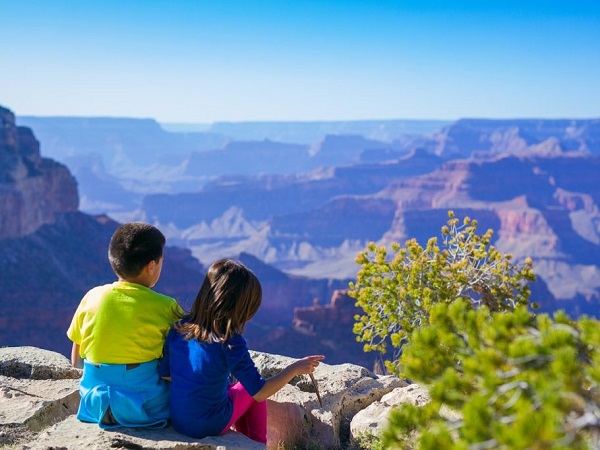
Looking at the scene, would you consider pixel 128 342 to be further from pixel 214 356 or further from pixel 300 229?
pixel 300 229

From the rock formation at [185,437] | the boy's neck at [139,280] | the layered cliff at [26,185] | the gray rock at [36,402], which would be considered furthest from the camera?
the layered cliff at [26,185]

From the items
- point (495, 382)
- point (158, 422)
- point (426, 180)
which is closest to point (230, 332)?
point (158, 422)

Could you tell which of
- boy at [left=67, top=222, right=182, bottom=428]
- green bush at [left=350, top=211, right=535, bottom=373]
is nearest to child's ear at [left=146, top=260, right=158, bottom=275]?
boy at [left=67, top=222, right=182, bottom=428]

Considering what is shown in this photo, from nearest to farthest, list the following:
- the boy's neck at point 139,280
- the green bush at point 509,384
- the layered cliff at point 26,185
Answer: the green bush at point 509,384 → the boy's neck at point 139,280 → the layered cliff at point 26,185

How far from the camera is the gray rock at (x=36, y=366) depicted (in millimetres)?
5371

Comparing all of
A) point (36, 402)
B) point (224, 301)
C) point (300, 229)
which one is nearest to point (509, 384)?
point (224, 301)

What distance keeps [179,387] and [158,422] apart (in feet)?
0.86

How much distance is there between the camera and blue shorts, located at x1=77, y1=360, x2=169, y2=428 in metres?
3.62

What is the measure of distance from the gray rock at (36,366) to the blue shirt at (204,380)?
2.10m

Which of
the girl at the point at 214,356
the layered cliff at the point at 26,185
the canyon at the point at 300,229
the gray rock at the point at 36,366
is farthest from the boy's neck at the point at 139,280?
the layered cliff at the point at 26,185

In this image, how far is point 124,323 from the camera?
12.0 feet

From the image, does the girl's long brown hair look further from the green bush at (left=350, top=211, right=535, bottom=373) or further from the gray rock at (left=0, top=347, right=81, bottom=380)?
the green bush at (left=350, top=211, right=535, bottom=373)

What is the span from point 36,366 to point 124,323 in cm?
222

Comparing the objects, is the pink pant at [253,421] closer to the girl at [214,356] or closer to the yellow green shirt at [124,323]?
the girl at [214,356]
